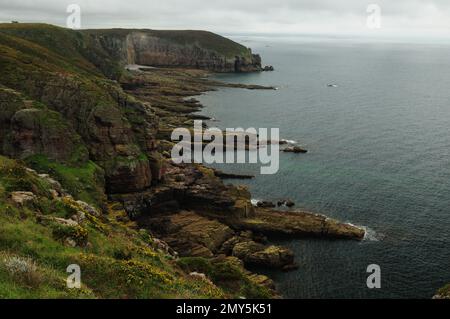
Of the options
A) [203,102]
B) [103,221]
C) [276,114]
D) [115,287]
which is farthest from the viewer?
[203,102]

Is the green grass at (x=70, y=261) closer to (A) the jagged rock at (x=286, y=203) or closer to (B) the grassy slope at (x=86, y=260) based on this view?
(B) the grassy slope at (x=86, y=260)

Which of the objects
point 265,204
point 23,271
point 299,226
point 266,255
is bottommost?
point 266,255

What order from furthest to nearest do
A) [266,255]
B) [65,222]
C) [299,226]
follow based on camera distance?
[299,226]
[266,255]
[65,222]

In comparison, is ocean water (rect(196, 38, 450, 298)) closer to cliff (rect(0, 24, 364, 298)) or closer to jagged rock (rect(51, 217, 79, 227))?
cliff (rect(0, 24, 364, 298))

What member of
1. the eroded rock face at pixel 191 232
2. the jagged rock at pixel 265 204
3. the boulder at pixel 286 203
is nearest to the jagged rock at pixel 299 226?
the eroded rock face at pixel 191 232

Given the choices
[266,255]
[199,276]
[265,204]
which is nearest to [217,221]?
[265,204]

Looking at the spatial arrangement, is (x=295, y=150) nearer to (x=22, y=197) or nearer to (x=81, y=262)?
(x=22, y=197)

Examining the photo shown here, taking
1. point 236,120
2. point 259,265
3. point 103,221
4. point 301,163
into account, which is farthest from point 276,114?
point 103,221

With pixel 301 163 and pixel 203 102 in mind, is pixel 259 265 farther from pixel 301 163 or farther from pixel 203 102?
pixel 203 102
